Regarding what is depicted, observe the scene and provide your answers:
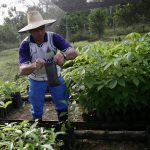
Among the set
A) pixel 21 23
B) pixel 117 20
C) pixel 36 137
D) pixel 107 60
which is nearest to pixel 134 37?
pixel 107 60

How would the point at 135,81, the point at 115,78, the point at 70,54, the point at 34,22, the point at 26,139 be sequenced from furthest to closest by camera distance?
the point at 34,22 < the point at 70,54 < the point at 115,78 < the point at 135,81 < the point at 26,139

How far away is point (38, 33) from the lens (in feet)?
13.6

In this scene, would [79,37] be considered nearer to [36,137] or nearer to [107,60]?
[107,60]

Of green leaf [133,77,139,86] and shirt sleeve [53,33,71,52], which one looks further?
shirt sleeve [53,33,71,52]

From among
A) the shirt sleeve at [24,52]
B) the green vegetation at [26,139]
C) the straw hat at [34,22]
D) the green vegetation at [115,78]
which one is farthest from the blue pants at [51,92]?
the green vegetation at [26,139]

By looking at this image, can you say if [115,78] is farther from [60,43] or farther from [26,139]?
[26,139]

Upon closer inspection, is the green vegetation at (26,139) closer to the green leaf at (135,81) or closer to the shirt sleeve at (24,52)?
the green leaf at (135,81)

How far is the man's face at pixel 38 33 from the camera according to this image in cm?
413

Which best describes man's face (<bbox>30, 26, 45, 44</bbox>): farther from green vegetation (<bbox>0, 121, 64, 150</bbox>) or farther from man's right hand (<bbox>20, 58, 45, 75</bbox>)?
green vegetation (<bbox>0, 121, 64, 150</bbox>)

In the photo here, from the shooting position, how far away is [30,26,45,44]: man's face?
13.5ft

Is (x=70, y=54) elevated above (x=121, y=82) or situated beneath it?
elevated above

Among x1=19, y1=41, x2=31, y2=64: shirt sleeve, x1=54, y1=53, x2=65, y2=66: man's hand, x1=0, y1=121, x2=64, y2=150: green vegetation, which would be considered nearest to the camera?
x1=0, y1=121, x2=64, y2=150: green vegetation

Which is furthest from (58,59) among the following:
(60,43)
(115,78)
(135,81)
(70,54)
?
(135,81)

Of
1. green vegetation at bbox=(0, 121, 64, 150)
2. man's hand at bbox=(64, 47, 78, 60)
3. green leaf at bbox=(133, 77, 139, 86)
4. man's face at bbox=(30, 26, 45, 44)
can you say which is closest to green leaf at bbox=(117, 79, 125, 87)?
green leaf at bbox=(133, 77, 139, 86)
